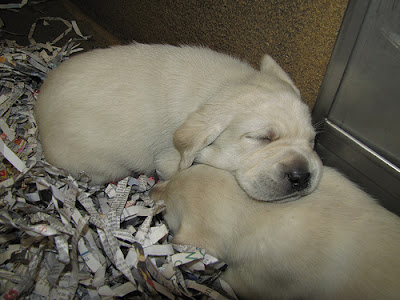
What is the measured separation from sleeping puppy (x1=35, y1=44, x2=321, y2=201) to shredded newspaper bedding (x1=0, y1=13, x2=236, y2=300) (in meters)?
0.20

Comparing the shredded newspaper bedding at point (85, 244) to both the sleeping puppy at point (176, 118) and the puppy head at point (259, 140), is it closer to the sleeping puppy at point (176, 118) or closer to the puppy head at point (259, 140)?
the sleeping puppy at point (176, 118)

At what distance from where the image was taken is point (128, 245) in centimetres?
228

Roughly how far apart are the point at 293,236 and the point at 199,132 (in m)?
0.82

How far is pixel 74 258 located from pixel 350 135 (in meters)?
1.85

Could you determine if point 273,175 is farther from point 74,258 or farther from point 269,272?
point 74,258

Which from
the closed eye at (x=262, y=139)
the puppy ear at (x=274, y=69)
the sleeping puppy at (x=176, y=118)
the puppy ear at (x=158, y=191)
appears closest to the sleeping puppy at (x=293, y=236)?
the puppy ear at (x=158, y=191)

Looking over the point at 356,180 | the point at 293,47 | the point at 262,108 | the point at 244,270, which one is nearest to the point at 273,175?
the point at 262,108

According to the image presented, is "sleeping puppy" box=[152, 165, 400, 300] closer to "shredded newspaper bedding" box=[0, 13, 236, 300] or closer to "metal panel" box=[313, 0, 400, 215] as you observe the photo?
"shredded newspaper bedding" box=[0, 13, 236, 300]

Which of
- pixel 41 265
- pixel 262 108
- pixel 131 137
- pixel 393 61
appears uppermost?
pixel 393 61

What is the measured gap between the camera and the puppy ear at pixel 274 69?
97.2 inches

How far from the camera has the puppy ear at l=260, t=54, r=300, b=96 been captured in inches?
97.2

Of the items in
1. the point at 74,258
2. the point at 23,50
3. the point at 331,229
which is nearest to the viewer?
the point at 331,229

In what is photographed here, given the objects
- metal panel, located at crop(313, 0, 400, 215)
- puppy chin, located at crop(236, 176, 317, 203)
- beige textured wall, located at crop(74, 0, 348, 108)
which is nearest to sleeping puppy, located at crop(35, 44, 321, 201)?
puppy chin, located at crop(236, 176, 317, 203)

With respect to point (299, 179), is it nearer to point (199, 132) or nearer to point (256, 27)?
point (199, 132)
